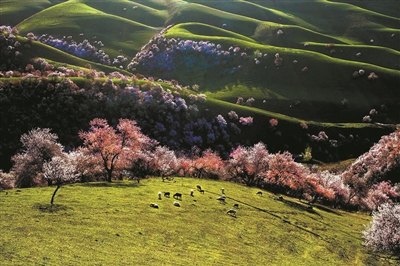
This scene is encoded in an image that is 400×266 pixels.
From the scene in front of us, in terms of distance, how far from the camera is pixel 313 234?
57719mm

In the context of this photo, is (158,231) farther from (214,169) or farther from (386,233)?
(214,169)

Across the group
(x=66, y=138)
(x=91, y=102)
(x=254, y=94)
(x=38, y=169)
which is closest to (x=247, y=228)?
(x=38, y=169)

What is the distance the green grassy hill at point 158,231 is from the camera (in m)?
31.8

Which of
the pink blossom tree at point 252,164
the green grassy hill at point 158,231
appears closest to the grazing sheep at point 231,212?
the green grassy hill at point 158,231

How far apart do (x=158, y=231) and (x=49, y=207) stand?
1622 cm

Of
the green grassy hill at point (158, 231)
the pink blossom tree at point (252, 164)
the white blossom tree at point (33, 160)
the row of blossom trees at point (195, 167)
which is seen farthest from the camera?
the pink blossom tree at point (252, 164)

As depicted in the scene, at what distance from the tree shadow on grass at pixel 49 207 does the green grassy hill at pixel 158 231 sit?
13cm

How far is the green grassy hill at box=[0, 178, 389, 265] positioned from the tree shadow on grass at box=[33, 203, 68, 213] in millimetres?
128

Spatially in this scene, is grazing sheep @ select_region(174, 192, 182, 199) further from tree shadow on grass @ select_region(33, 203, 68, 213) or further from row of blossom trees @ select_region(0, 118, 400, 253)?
tree shadow on grass @ select_region(33, 203, 68, 213)

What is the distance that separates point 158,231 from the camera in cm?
4175

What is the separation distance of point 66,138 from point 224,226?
272ft

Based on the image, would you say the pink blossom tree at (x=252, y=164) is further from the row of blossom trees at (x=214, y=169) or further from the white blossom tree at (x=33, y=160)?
the white blossom tree at (x=33, y=160)

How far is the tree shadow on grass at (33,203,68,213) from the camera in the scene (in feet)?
141

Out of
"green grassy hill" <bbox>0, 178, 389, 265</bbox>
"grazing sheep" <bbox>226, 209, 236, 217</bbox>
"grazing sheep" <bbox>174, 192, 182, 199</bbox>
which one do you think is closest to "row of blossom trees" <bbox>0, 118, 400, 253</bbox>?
"green grassy hill" <bbox>0, 178, 389, 265</bbox>
